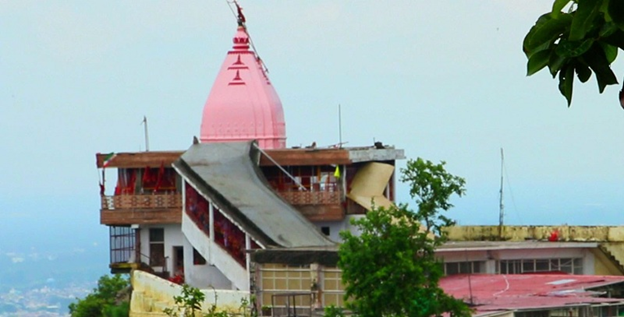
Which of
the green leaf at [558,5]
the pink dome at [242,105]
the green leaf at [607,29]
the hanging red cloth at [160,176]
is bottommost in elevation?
the green leaf at [607,29]

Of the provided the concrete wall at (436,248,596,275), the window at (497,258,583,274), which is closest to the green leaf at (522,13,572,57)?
the concrete wall at (436,248,596,275)

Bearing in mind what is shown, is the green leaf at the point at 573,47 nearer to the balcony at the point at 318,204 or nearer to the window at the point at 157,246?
the balcony at the point at 318,204

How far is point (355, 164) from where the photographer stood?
4438 centimetres

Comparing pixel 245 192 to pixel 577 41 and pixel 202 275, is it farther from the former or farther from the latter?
pixel 577 41

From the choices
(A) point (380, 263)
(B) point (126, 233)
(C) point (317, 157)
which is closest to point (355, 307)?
(A) point (380, 263)

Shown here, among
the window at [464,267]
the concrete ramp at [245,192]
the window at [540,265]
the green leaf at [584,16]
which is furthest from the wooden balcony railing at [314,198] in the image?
the green leaf at [584,16]

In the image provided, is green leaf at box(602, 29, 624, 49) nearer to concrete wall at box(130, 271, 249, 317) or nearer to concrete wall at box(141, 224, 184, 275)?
concrete wall at box(130, 271, 249, 317)

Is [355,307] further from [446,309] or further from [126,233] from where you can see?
[126,233]

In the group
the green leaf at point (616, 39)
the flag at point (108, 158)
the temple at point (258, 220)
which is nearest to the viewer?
the green leaf at point (616, 39)

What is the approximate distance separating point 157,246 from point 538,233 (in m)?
10.3

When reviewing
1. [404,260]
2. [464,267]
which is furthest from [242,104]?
[404,260]

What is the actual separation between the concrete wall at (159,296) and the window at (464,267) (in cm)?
482

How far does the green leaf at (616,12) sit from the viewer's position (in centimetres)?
632

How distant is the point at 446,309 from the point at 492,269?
11.1 m
